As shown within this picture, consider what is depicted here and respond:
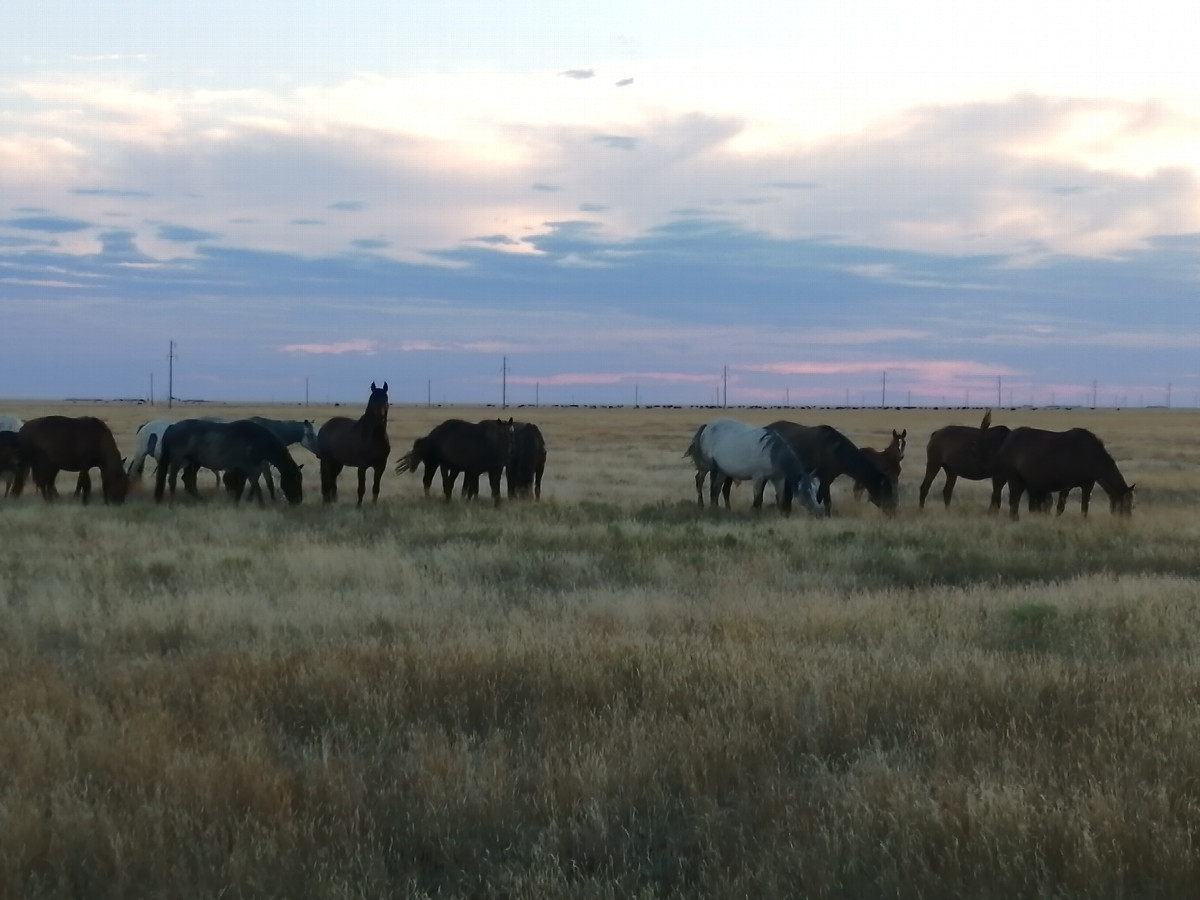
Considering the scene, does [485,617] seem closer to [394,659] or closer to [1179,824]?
[394,659]

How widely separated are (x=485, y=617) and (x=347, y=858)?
5.30m

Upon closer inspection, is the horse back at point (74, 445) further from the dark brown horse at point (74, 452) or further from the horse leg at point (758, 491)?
the horse leg at point (758, 491)

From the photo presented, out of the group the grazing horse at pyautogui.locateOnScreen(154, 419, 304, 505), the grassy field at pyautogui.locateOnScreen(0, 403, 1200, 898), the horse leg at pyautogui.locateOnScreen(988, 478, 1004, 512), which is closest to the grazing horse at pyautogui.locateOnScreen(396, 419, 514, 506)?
the grazing horse at pyautogui.locateOnScreen(154, 419, 304, 505)

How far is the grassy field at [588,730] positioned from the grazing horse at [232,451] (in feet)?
20.8

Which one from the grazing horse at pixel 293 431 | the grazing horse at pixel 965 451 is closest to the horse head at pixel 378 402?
the grazing horse at pixel 293 431

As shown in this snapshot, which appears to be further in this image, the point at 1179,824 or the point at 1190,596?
the point at 1190,596

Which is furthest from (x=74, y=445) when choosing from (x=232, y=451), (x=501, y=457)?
(x=501, y=457)

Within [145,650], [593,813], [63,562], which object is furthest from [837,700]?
[63,562]

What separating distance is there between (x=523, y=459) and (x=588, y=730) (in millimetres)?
15460

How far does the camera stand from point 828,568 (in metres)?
13.4

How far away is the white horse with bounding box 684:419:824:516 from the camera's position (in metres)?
19.1

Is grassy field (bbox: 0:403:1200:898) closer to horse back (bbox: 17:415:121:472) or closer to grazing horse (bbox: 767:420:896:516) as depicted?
grazing horse (bbox: 767:420:896:516)

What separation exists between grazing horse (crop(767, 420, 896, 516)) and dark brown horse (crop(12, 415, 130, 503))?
39.1ft

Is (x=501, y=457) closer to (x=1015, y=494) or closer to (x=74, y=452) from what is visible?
(x=74, y=452)
